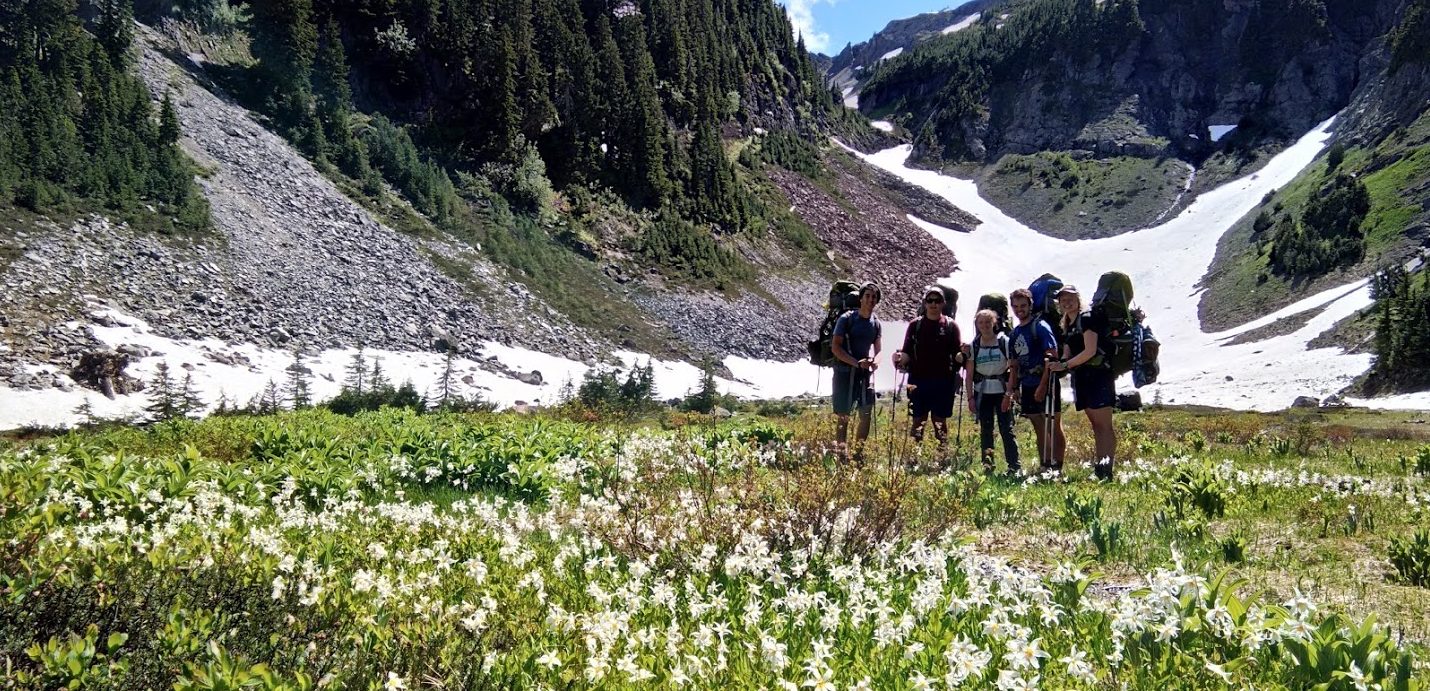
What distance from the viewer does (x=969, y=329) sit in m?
67.5

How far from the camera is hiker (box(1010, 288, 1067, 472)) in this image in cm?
882

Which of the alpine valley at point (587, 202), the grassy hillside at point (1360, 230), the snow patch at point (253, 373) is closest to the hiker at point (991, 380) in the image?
the snow patch at point (253, 373)

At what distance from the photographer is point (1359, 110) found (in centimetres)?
9762

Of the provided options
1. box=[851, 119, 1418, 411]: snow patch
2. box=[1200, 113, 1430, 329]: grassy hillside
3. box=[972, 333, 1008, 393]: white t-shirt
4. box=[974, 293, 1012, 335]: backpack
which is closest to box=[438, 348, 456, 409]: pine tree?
box=[974, 293, 1012, 335]: backpack

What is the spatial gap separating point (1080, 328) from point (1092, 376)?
58 centimetres

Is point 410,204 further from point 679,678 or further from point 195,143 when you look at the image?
point 679,678

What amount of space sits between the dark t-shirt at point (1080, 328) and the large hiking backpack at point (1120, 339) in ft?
0.17

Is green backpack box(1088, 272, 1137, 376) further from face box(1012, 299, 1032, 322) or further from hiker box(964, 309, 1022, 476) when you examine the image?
hiker box(964, 309, 1022, 476)

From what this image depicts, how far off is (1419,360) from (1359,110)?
8771 cm

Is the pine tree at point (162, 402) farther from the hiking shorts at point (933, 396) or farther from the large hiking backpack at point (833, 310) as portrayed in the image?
the hiking shorts at point (933, 396)

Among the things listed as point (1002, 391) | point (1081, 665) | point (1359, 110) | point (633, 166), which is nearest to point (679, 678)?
point (1081, 665)

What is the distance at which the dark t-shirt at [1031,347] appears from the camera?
886 centimetres

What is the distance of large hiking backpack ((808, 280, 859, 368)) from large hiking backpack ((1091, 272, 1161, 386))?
301cm

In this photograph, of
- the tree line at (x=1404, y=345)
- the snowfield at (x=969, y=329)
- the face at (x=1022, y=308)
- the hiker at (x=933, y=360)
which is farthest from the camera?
the tree line at (x=1404, y=345)
